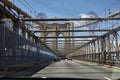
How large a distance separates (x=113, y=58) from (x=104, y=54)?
6.60 metres

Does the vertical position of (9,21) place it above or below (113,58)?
above

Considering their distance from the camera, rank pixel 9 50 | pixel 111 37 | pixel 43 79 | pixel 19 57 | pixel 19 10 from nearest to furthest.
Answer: pixel 43 79 → pixel 9 50 → pixel 19 57 → pixel 19 10 → pixel 111 37

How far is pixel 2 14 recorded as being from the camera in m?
27.8

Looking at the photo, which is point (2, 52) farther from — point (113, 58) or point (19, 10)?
point (113, 58)

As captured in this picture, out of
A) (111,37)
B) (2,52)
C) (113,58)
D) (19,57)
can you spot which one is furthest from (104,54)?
(2,52)

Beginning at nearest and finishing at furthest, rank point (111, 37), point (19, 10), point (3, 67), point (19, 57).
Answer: point (3, 67) < point (19, 57) < point (19, 10) < point (111, 37)

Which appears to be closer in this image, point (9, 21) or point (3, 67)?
point (3, 67)

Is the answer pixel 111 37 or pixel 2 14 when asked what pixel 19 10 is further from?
pixel 111 37

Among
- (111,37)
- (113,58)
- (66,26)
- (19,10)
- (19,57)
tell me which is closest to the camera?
(19,57)

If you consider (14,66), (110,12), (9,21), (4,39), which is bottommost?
(14,66)

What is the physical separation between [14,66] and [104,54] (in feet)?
79.6

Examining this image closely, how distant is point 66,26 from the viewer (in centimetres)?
7788

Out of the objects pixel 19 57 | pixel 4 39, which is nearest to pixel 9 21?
pixel 19 57

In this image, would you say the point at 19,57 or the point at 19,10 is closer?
the point at 19,57
